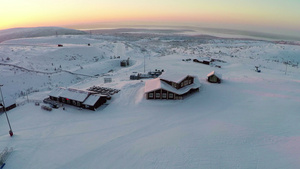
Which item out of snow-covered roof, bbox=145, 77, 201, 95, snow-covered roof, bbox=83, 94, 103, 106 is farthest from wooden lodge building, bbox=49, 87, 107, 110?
snow-covered roof, bbox=145, 77, 201, 95

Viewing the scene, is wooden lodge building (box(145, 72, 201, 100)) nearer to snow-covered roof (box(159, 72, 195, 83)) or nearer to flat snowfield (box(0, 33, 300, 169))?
snow-covered roof (box(159, 72, 195, 83))

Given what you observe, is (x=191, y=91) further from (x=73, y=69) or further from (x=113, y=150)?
(x=73, y=69)

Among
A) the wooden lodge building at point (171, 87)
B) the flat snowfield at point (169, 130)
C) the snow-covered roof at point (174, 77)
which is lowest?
the flat snowfield at point (169, 130)

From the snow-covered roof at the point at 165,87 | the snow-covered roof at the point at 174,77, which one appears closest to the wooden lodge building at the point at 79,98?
the snow-covered roof at the point at 165,87

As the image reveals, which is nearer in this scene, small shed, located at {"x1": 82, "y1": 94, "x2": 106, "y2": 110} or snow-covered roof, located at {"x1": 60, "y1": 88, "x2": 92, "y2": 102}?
small shed, located at {"x1": 82, "y1": 94, "x2": 106, "y2": 110}

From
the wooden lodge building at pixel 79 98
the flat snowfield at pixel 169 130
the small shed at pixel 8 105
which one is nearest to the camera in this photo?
the flat snowfield at pixel 169 130

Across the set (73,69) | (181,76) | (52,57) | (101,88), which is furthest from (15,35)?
(181,76)

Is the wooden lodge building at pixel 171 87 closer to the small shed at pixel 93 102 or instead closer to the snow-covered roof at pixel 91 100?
the small shed at pixel 93 102
